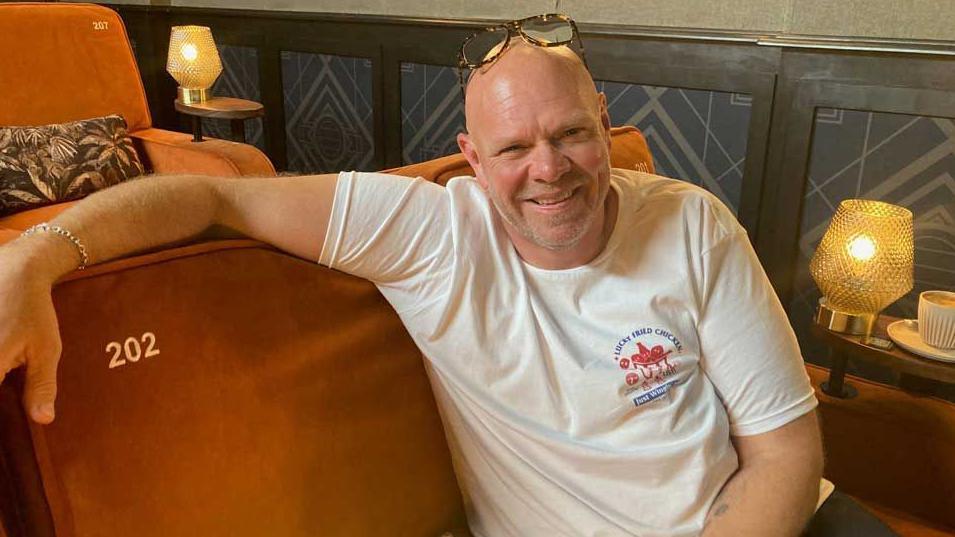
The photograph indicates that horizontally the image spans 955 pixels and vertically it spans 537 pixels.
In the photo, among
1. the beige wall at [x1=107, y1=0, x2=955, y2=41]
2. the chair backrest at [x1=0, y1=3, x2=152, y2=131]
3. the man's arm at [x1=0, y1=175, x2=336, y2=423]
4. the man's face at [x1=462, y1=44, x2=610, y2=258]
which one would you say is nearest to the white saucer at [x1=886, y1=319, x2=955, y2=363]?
the beige wall at [x1=107, y1=0, x2=955, y2=41]

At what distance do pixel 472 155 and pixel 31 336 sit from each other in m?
0.66

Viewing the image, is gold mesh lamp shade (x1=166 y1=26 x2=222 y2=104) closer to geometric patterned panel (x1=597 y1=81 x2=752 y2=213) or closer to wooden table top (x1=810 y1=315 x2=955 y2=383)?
geometric patterned panel (x1=597 y1=81 x2=752 y2=213)

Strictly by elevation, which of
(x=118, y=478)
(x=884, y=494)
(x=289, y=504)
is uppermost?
(x=118, y=478)

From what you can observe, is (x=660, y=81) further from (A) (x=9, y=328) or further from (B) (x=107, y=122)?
(A) (x=9, y=328)

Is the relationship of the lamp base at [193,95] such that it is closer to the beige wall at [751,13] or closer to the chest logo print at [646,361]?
the beige wall at [751,13]

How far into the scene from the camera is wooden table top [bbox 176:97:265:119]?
9.92 feet

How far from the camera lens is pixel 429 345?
3.53 feet

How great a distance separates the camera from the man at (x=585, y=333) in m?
1.06

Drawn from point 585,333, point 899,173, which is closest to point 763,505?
point 585,333

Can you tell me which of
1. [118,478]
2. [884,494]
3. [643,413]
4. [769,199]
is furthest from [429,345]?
[769,199]

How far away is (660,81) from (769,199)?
0.52 metres

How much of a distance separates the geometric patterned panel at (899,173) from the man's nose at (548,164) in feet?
5.05

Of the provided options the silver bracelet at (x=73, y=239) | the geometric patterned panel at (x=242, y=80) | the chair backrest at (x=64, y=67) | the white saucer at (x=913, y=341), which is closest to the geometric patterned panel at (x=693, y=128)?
the white saucer at (x=913, y=341)

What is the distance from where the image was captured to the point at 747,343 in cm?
107
